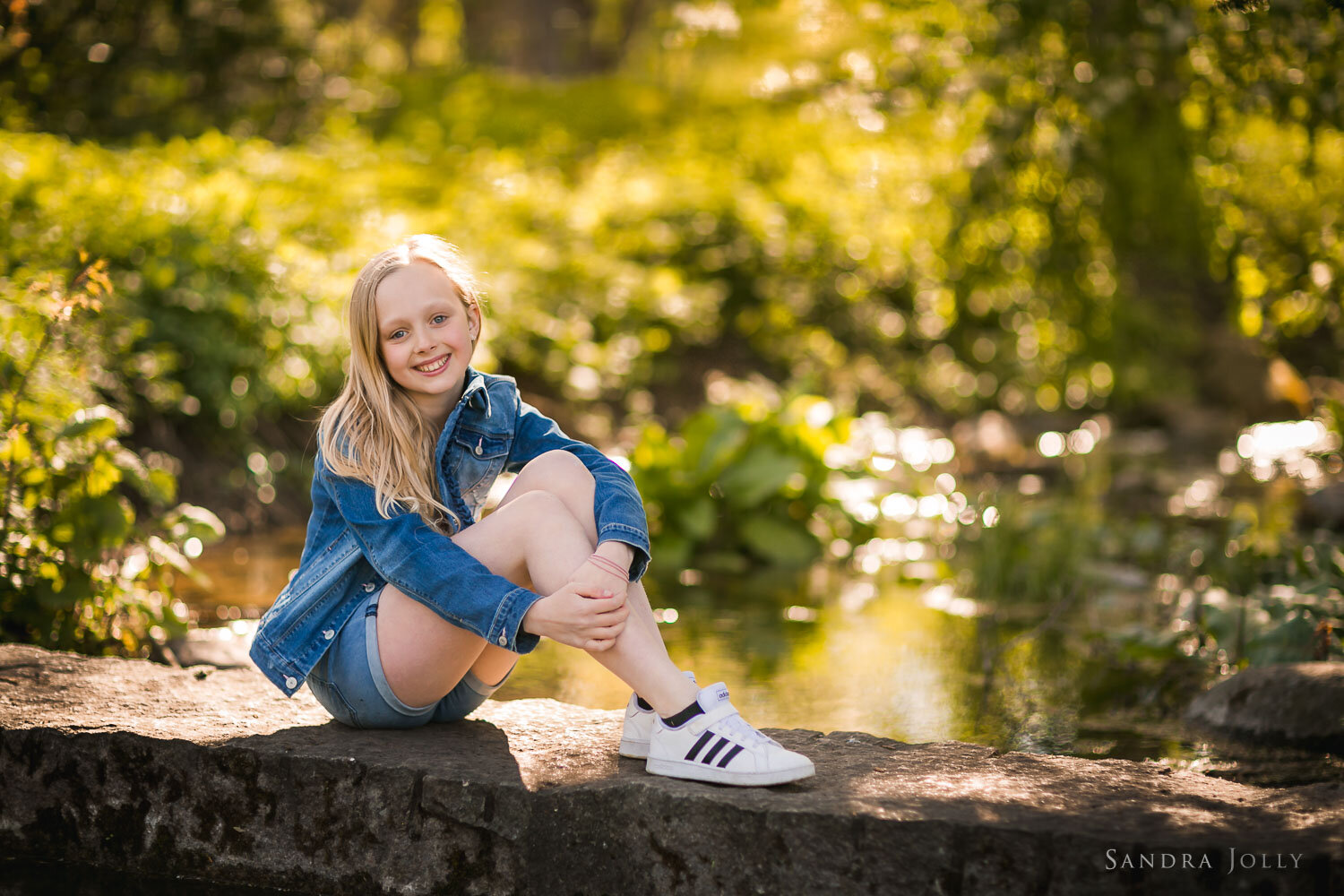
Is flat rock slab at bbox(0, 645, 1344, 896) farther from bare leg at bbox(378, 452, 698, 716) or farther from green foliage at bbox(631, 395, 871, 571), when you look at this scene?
green foliage at bbox(631, 395, 871, 571)

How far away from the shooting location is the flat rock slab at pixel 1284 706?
10.5ft

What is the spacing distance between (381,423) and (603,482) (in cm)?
52

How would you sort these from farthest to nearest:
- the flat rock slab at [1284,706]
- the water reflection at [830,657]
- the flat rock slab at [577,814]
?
the water reflection at [830,657], the flat rock slab at [1284,706], the flat rock slab at [577,814]

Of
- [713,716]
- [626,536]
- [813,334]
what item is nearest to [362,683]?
[626,536]

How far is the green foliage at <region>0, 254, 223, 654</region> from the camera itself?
135 inches

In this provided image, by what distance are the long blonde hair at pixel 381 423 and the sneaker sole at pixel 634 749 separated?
0.64 meters

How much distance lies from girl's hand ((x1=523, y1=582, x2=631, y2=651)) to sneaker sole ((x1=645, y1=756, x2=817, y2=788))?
0.29 m

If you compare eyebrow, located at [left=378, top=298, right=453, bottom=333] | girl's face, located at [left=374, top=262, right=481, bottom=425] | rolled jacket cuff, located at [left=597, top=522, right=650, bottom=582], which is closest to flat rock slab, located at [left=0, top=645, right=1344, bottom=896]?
rolled jacket cuff, located at [left=597, top=522, right=650, bottom=582]

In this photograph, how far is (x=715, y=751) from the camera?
2379 mm

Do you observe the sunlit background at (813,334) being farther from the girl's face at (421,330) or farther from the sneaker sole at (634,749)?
the girl's face at (421,330)

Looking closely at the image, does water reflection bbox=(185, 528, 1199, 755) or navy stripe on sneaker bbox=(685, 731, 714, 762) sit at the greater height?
water reflection bbox=(185, 528, 1199, 755)

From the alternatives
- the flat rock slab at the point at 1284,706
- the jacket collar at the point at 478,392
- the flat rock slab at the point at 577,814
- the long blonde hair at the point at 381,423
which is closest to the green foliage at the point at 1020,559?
the flat rock slab at the point at 1284,706

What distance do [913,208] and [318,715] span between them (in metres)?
7.98

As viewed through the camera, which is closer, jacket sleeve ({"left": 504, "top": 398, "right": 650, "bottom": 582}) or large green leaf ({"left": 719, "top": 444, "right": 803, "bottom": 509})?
jacket sleeve ({"left": 504, "top": 398, "right": 650, "bottom": 582})
